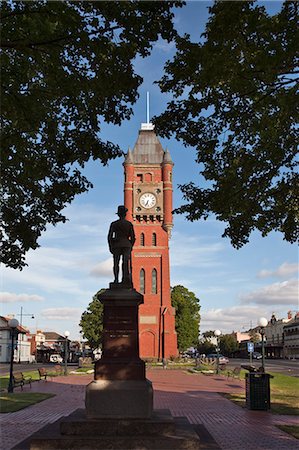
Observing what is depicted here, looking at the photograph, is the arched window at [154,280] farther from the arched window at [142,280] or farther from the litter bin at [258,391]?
the litter bin at [258,391]

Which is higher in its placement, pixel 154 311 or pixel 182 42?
pixel 182 42

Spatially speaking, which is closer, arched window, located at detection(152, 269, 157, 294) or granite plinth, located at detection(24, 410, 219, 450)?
granite plinth, located at detection(24, 410, 219, 450)

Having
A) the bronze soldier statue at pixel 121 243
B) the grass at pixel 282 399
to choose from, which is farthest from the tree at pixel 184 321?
the bronze soldier statue at pixel 121 243

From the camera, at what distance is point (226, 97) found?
29.7 ft

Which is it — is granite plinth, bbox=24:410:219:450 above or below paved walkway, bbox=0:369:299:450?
above

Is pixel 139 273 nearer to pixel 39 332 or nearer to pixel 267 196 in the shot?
pixel 267 196

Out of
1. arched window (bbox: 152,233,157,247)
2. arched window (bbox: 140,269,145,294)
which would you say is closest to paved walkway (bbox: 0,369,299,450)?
arched window (bbox: 140,269,145,294)

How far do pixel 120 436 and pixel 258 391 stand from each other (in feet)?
23.4

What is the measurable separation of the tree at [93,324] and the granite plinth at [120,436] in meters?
48.5

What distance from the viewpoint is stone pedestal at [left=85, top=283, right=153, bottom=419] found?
9.38m

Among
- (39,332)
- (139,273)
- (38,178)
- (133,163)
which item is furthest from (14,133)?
(39,332)

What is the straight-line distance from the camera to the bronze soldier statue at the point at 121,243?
11.0 meters

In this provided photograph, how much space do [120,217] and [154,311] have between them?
3927cm

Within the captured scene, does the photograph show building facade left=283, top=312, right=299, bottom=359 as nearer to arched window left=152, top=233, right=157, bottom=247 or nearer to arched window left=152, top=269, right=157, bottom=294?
arched window left=152, top=269, right=157, bottom=294
